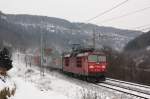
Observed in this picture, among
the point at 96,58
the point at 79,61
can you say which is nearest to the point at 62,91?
the point at 96,58

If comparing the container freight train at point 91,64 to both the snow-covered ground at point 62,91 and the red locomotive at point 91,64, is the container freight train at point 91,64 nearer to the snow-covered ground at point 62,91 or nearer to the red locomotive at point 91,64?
the red locomotive at point 91,64

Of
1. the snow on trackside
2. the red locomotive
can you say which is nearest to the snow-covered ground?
the snow on trackside

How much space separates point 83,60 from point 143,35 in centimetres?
4484

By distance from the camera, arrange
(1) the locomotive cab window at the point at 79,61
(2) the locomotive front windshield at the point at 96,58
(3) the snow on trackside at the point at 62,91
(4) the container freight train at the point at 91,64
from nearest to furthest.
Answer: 1. (3) the snow on trackside at the point at 62,91
2. (4) the container freight train at the point at 91,64
3. (2) the locomotive front windshield at the point at 96,58
4. (1) the locomotive cab window at the point at 79,61

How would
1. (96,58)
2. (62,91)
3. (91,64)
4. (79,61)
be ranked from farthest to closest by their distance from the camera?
(79,61) → (96,58) → (91,64) → (62,91)

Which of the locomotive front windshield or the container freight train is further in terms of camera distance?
the locomotive front windshield

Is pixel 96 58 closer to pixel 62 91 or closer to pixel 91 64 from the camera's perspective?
pixel 91 64

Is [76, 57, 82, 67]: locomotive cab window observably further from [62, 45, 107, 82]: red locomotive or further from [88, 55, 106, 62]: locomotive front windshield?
[88, 55, 106, 62]: locomotive front windshield

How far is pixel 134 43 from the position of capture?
70.0 metres

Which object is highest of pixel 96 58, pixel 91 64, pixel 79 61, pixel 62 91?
pixel 96 58

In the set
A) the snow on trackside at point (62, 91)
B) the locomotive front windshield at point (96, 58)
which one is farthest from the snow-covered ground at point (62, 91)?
the locomotive front windshield at point (96, 58)

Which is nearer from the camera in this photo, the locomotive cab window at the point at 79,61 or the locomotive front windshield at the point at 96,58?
the locomotive front windshield at the point at 96,58

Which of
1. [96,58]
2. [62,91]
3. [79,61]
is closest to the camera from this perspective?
[62,91]

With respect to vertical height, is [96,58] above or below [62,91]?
above
